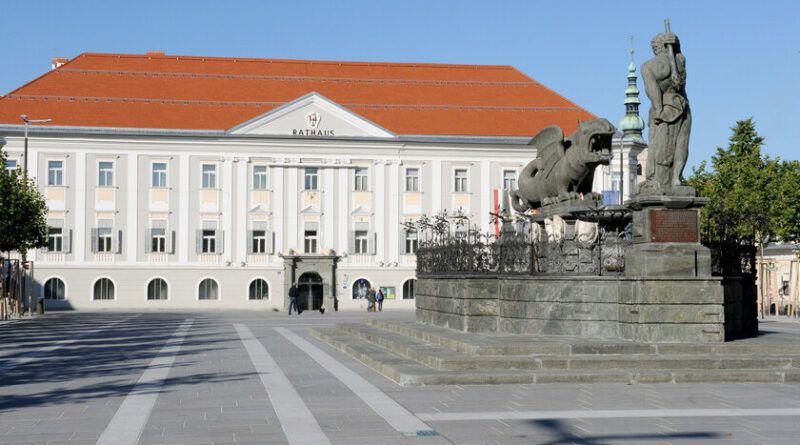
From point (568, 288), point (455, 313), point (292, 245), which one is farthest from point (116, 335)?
point (292, 245)

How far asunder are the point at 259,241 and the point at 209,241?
3.03 m

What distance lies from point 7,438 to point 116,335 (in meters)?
22.3

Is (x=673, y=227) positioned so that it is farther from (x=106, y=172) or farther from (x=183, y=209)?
(x=106, y=172)

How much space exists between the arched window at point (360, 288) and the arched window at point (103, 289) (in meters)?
14.6

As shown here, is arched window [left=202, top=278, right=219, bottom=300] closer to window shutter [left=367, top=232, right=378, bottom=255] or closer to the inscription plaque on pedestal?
window shutter [left=367, top=232, right=378, bottom=255]

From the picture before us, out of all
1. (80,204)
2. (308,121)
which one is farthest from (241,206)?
(80,204)

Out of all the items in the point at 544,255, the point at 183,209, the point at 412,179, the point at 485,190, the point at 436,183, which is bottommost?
the point at 544,255

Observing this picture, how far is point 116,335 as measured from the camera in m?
32.5

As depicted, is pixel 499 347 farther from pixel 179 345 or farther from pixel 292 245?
pixel 292 245

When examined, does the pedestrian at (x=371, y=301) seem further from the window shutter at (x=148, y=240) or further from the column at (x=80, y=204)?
the column at (x=80, y=204)

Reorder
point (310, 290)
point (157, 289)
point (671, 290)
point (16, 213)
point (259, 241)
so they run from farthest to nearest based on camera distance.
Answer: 1. point (259, 241)
2. point (310, 290)
3. point (157, 289)
4. point (16, 213)
5. point (671, 290)

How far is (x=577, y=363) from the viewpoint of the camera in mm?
15766

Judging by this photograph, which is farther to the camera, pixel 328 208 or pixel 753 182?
pixel 328 208

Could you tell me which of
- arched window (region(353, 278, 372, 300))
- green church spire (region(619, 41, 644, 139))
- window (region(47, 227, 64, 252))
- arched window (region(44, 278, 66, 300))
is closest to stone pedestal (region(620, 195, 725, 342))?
arched window (region(353, 278, 372, 300))
